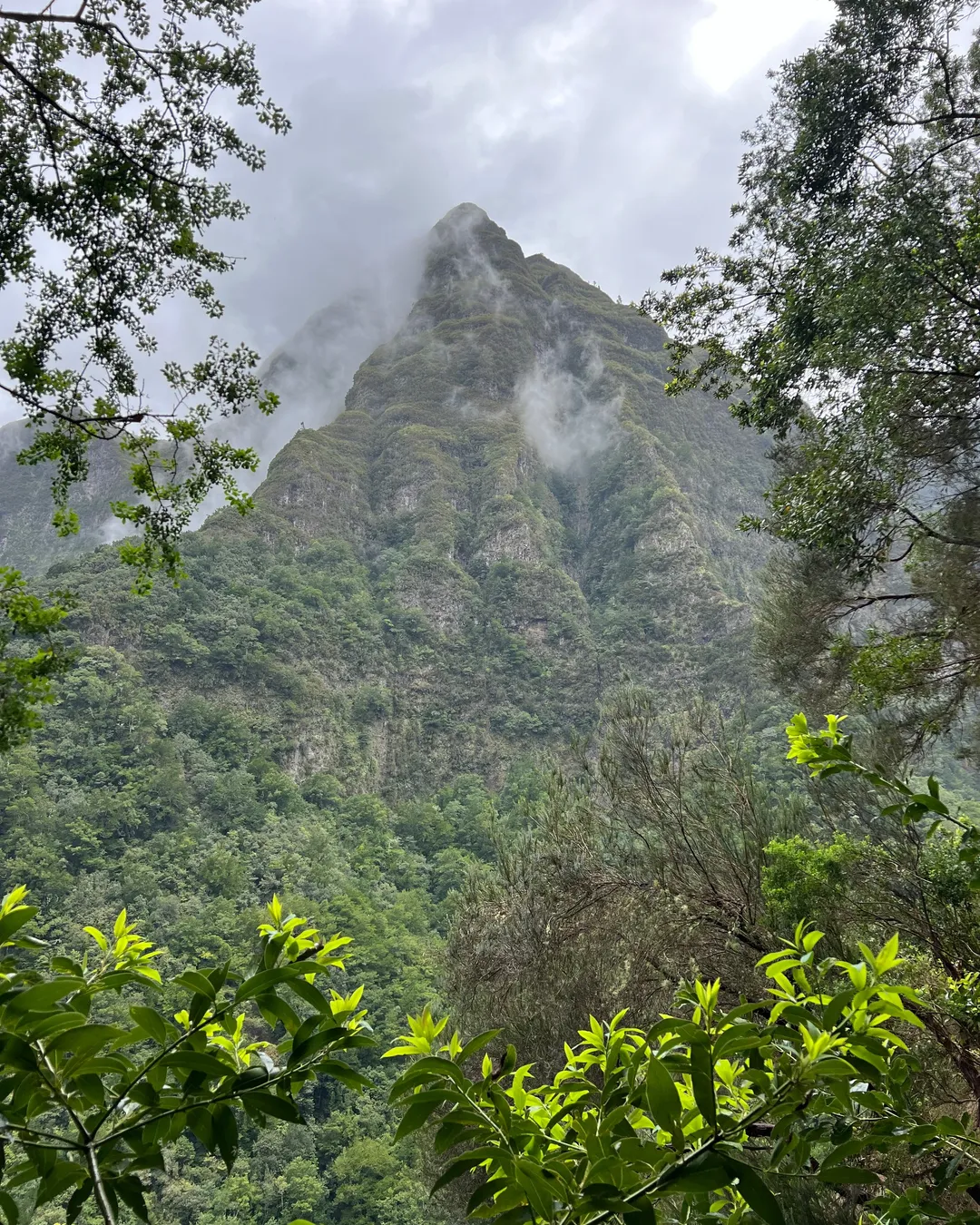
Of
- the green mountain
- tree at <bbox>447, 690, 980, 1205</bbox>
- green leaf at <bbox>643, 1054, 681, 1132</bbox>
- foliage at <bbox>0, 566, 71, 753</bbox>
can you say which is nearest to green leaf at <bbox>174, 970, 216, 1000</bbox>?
green leaf at <bbox>643, 1054, 681, 1132</bbox>

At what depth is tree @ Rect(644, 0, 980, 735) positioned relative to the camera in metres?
5.74

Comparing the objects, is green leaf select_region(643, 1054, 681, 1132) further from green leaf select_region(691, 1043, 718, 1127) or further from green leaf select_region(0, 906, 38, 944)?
green leaf select_region(0, 906, 38, 944)

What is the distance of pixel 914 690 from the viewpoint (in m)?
6.35

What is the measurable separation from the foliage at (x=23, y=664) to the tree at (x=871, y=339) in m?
5.86

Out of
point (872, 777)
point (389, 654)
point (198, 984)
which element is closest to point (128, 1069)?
point (198, 984)

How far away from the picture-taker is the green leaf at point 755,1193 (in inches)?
24.4

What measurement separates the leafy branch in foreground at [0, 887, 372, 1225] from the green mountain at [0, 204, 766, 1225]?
10.6 metres

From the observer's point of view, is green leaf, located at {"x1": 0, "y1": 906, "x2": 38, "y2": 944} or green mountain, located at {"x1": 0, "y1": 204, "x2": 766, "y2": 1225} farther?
green mountain, located at {"x1": 0, "y1": 204, "x2": 766, "y2": 1225}

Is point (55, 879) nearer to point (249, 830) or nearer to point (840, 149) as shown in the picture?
point (249, 830)

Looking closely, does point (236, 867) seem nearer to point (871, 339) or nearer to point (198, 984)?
point (871, 339)

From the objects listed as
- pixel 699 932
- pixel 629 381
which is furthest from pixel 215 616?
pixel 629 381

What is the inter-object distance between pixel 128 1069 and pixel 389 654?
6392cm

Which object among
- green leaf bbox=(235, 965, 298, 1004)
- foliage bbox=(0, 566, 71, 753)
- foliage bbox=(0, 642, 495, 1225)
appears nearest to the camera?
green leaf bbox=(235, 965, 298, 1004)

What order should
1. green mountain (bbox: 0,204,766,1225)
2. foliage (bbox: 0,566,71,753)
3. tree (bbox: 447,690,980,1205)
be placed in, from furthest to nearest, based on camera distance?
green mountain (bbox: 0,204,766,1225) < tree (bbox: 447,690,980,1205) < foliage (bbox: 0,566,71,753)
